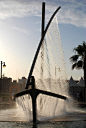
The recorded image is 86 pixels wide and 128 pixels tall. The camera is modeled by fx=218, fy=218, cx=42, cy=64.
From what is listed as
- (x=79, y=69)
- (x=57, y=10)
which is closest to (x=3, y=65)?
(x=79, y=69)

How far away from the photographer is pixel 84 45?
28.2 meters

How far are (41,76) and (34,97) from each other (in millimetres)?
3034

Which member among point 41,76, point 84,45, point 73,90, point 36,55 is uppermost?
point 84,45

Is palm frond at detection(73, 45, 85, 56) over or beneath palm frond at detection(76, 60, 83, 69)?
over

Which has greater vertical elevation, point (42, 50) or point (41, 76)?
point (42, 50)

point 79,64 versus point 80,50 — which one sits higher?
point 80,50

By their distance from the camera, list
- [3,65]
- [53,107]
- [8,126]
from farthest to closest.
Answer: [3,65]
[53,107]
[8,126]

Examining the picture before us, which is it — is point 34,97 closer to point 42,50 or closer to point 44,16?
point 42,50

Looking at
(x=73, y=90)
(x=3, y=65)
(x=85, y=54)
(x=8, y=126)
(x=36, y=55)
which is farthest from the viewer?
(x=73, y=90)

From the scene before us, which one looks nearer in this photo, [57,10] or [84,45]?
[57,10]

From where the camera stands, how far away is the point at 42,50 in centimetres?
1434

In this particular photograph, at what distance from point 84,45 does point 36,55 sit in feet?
52.9

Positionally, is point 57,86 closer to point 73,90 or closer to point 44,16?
point 44,16

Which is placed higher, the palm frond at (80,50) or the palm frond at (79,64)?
Result: the palm frond at (80,50)
